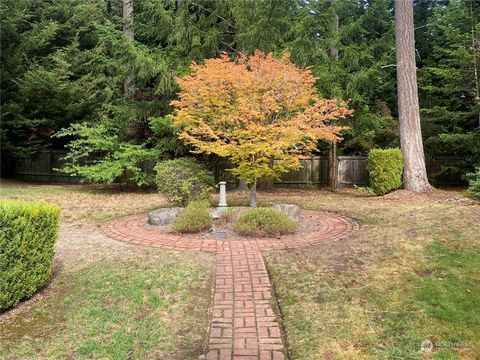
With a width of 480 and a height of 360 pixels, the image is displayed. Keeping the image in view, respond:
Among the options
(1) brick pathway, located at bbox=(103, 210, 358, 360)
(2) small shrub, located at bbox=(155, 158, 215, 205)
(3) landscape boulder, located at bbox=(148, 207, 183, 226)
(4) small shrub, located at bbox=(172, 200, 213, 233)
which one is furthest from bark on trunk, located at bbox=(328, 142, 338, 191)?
(4) small shrub, located at bbox=(172, 200, 213, 233)

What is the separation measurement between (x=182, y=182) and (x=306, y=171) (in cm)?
829

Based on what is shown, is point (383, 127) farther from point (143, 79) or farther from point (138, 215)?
point (138, 215)

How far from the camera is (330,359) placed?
2881 millimetres

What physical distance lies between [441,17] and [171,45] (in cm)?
1191

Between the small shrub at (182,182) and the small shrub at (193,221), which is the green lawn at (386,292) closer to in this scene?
the small shrub at (193,221)

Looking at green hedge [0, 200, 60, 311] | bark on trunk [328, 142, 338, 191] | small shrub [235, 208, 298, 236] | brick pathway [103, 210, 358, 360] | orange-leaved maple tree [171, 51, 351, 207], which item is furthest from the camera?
bark on trunk [328, 142, 338, 191]

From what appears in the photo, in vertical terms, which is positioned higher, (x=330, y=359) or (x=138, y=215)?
(x=138, y=215)

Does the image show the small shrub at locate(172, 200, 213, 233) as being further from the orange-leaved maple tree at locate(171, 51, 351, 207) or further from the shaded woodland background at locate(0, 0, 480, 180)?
the shaded woodland background at locate(0, 0, 480, 180)

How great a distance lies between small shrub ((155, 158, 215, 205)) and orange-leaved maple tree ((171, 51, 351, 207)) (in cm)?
83

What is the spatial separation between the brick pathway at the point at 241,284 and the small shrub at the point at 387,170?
3.64 meters

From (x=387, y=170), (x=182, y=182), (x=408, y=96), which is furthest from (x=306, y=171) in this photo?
(x=182, y=182)

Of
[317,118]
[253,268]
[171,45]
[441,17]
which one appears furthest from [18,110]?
[441,17]

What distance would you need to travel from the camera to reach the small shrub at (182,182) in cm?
764

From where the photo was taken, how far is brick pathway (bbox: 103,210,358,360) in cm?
304
